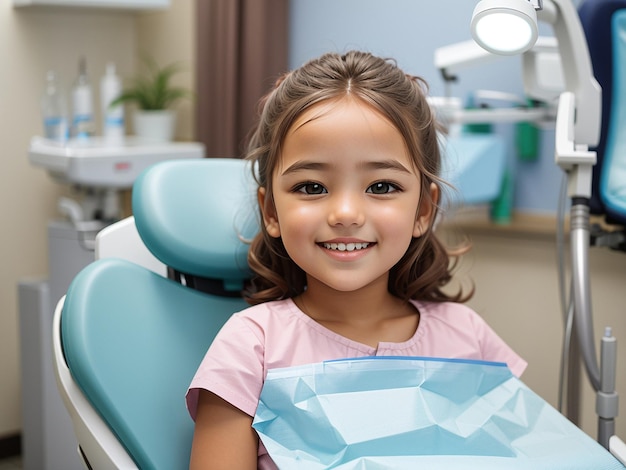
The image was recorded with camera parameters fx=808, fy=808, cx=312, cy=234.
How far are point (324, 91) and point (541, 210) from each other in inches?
51.3

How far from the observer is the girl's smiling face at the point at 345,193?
3.32ft

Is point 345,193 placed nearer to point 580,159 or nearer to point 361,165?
point 361,165

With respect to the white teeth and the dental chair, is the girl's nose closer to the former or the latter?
Result: the white teeth

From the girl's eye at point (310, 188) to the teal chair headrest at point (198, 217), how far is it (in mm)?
191

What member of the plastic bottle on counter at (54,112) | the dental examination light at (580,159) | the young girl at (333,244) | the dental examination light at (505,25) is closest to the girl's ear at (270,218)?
the young girl at (333,244)

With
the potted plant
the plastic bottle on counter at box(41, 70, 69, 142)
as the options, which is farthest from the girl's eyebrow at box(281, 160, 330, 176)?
the potted plant

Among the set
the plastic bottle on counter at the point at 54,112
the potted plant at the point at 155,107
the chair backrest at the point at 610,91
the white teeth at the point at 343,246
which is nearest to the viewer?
the white teeth at the point at 343,246

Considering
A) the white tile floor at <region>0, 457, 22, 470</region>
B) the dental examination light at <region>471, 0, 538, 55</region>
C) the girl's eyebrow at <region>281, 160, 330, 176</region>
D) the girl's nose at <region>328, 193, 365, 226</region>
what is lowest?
the white tile floor at <region>0, 457, 22, 470</region>

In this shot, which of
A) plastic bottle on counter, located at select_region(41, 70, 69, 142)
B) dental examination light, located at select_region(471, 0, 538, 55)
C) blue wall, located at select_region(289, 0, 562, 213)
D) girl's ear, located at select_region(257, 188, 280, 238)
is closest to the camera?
dental examination light, located at select_region(471, 0, 538, 55)

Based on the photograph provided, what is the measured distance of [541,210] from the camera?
87.0 inches

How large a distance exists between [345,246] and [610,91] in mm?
784

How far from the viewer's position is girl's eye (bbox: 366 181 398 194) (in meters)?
1.05

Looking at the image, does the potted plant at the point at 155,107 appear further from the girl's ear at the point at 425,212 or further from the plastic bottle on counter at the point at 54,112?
the girl's ear at the point at 425,212

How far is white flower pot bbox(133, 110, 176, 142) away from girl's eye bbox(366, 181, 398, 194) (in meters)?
1.90
